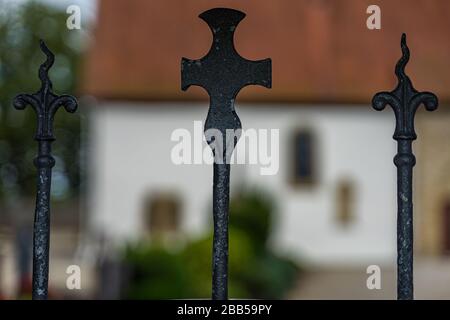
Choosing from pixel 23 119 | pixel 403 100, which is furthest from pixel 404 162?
pixel 23 119

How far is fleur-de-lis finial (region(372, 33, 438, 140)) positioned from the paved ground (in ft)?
34.7

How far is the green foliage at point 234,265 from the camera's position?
8.48 m

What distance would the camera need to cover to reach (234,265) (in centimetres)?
1278

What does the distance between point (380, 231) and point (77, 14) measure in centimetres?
1845

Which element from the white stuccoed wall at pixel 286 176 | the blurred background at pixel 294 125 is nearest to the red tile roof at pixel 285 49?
the blurred background at pixel 294 125

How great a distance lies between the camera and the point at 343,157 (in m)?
20.6

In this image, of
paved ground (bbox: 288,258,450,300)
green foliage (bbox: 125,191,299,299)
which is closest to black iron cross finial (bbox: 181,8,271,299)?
green foliage (bbox: 125,191,299,299)

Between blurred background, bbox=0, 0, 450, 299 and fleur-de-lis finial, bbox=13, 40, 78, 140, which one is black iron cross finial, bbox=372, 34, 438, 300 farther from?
blurred background, bbox=0, 0, 450, 299

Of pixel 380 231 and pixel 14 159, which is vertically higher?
pixel 14 159

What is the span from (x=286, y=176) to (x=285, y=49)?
3182 millimetres

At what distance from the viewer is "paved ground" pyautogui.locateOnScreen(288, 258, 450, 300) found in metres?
13.6

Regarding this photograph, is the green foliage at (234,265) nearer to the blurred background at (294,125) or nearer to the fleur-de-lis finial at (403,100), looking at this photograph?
the blurred background at (294,125)

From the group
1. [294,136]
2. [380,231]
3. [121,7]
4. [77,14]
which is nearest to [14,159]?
[121,7]
